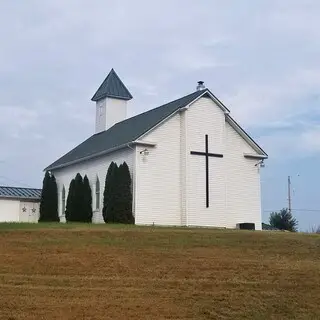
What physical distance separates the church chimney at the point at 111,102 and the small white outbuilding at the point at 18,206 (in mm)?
7296

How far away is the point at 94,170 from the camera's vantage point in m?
38.6

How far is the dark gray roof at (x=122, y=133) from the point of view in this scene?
35000mm

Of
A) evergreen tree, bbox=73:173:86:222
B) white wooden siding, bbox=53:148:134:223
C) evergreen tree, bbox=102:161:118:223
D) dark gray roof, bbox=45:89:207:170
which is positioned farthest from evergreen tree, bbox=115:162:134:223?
evergreen tree, bbox=73:173:86:222

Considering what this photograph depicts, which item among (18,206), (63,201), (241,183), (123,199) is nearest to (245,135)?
(241,183)

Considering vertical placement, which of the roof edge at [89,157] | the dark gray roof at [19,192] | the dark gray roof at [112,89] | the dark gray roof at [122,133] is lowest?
the dark gray roof at [19,192]

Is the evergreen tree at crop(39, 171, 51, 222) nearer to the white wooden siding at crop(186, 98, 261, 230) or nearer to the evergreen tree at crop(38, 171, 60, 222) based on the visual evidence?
the evergreen tree at crop(38, 171, 60, 222)

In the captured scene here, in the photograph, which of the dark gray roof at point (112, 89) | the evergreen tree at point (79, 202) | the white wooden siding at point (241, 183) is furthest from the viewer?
the dark gray roof at point (112, 89)

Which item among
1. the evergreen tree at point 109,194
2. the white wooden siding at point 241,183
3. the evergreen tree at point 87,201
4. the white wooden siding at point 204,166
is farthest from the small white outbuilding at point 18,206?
the white wooden siding at point 241,183

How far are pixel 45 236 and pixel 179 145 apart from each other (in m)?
12.8

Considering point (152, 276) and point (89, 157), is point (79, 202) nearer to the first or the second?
point (89, 157)

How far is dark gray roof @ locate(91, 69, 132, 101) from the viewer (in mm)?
45281

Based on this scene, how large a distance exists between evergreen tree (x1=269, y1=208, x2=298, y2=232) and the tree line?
56.3 ft

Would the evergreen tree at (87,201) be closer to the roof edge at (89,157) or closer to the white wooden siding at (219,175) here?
the roof edge at (89,157)

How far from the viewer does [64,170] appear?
4303cm
